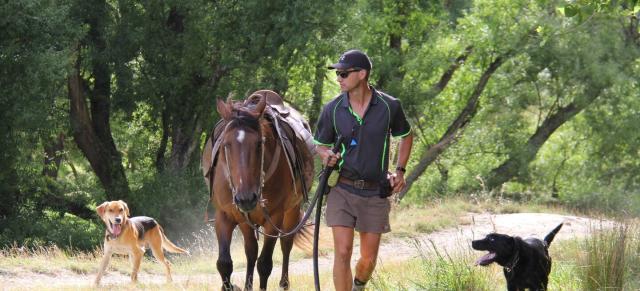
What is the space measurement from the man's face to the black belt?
70cm

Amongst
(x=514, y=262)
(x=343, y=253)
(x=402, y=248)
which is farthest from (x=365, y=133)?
(x=402, y=248)

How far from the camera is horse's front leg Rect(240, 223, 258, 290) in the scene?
31.2 ft

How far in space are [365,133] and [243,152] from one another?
1.37 m

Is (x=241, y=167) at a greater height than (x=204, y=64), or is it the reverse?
(x=204, y=64)

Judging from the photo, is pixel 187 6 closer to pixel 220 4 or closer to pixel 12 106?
pixel 220 4

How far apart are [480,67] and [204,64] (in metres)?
10.9

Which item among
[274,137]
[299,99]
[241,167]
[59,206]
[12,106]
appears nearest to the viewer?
[241,167]

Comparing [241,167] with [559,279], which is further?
[559,279]

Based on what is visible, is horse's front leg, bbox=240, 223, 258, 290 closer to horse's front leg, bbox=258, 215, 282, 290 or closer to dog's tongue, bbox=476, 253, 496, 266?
horse's front leg, bbox=258, 215, 282, 290

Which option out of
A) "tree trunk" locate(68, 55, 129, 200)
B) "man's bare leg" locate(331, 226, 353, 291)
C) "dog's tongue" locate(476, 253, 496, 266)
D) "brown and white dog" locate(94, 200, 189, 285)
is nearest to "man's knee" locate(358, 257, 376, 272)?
"man's bare leg" locate(331, 226, 353, 291)

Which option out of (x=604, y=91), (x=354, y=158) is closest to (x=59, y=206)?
(x=604, y=91)

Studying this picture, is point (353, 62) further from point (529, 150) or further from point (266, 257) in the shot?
point (529, 150)

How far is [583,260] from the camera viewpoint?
8.88m

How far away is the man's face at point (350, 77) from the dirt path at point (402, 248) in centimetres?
219
